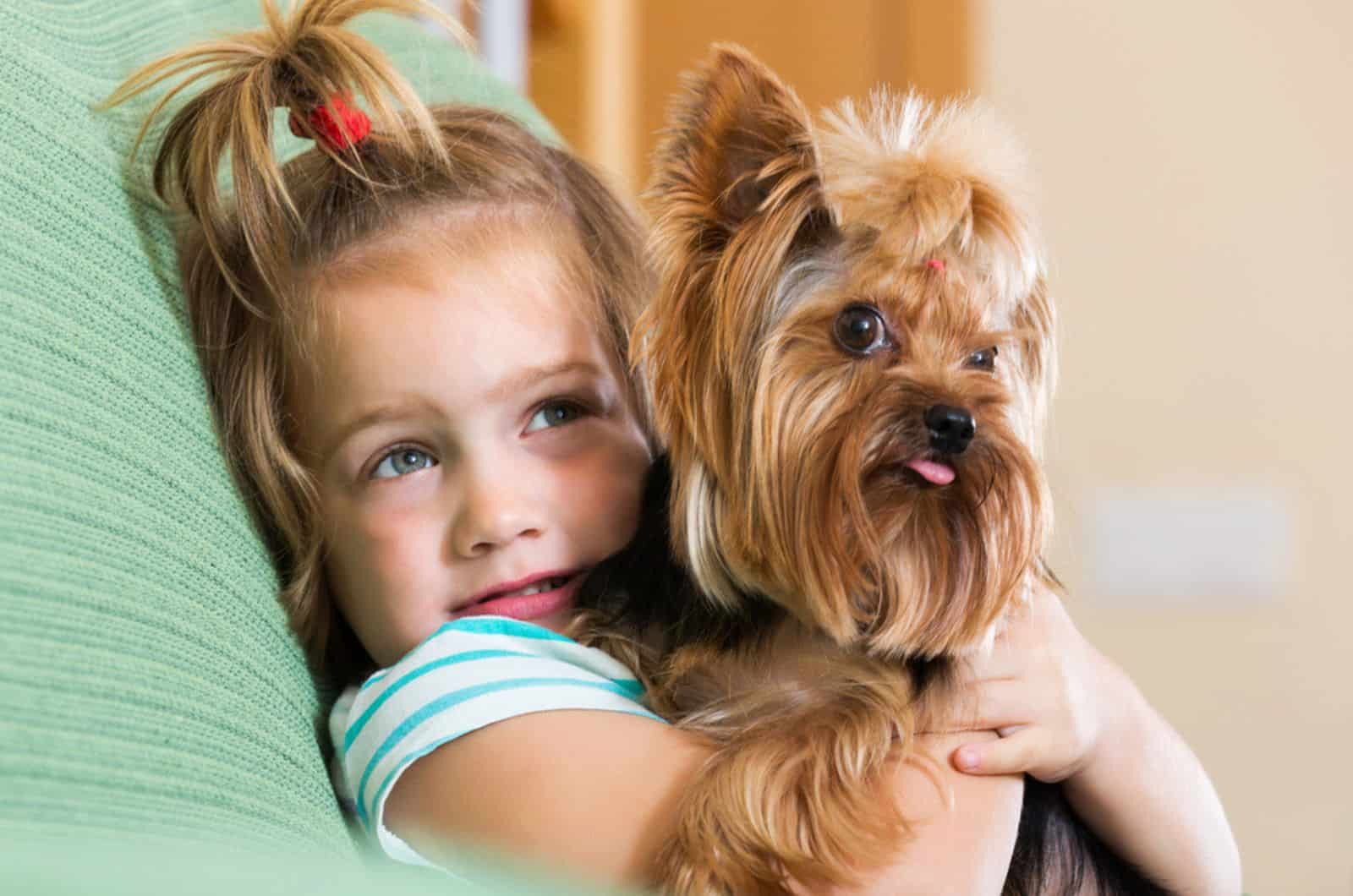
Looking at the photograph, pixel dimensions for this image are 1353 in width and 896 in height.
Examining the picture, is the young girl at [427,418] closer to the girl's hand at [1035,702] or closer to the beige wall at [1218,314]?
the girl's hand at [1035,702]

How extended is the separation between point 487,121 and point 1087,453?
2.50m

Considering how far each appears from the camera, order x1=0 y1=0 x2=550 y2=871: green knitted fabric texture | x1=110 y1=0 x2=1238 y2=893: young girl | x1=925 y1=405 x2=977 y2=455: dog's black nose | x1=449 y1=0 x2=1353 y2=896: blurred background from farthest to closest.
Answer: x1=449 y1=0 x2=1353 y2=896: blurred background < x1=110 y1=0 x2=1238 y2=893: young girl < x1=925 y1=405 x2=977 y2=455: dog's black nose < x1=0 y1=0 x2=550 y2=871: green knitted fabric texture

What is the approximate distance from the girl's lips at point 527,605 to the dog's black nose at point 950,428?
36cm

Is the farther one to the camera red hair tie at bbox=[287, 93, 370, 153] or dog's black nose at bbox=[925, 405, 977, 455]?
red hair tie at bbox=[287, 93, 370, 153]

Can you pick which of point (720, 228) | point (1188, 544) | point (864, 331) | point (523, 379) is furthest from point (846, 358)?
point (1188, 544)

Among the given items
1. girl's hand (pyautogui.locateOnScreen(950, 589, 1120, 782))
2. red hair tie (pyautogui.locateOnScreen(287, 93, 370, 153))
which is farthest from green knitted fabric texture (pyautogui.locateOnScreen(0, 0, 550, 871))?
girl's hand (pyautogui.locateOnScreen(950, 589, 1120, 782))

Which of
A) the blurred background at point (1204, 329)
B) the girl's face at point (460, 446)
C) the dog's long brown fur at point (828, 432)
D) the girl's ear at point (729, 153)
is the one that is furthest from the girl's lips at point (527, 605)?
the blurred background at point (1204, 329)

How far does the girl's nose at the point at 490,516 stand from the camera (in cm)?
114

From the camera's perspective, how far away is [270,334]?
122cm

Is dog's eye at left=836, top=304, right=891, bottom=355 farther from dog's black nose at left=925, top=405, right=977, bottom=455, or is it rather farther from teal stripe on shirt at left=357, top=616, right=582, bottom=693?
teal stripe on shirt at left=357, top=616, right=582, bottom=693

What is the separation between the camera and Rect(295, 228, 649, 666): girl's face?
116 cm

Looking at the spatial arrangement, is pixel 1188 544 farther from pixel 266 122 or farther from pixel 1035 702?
pixel 266 122

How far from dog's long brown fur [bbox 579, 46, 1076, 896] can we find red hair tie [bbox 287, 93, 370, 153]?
295 millimetres

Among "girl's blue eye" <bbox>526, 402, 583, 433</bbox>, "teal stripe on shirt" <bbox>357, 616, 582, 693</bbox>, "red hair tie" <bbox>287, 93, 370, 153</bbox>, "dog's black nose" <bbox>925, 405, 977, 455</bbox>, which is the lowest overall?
Result: "teal stripe on shirt" <bbox>357, 616, 582, 693</bbox>
